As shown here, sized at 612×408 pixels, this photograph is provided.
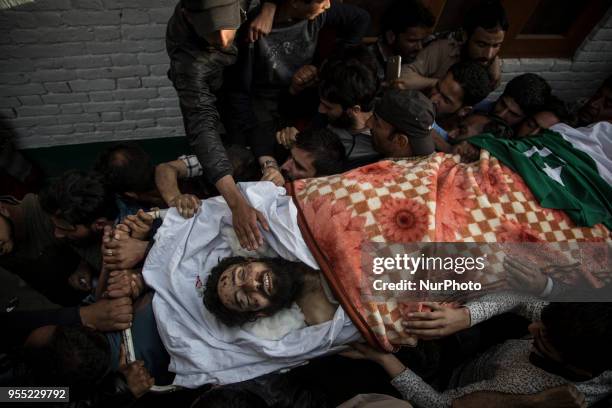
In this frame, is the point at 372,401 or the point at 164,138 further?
the point at 164,138

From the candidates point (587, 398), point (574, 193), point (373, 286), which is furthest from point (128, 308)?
point (574, 193)

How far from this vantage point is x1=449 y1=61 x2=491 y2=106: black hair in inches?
93.4

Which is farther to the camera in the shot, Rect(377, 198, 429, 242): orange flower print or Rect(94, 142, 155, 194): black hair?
Rect(94, 142, 155, 194): black hair

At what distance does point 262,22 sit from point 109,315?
1.53 metres

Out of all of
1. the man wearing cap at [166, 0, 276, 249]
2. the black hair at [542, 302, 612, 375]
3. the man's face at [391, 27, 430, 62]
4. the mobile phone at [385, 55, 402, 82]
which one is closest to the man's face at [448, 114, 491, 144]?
the mobile phone at [385, 55, 402, 82]

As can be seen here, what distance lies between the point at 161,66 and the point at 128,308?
1.68m

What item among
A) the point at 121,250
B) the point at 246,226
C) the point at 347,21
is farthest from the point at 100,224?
the point at 347,21

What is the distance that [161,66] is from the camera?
257 cm

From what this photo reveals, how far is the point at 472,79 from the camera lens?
2371 mm

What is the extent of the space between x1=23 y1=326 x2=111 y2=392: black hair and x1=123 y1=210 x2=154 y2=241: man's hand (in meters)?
0.46

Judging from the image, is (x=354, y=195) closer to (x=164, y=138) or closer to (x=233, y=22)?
(x=233, y=22)

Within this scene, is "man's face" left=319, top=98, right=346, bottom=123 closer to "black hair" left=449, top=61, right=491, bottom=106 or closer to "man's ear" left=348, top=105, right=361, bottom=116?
"man's ear" left=348, top=105, right=361, bottom=116

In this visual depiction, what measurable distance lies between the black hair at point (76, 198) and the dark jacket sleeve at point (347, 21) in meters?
1.58

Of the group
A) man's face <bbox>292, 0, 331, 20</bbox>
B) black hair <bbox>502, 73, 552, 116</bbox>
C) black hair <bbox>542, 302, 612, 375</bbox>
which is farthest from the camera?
black hair <bbox>502, 73, 552, 116</bbox>
